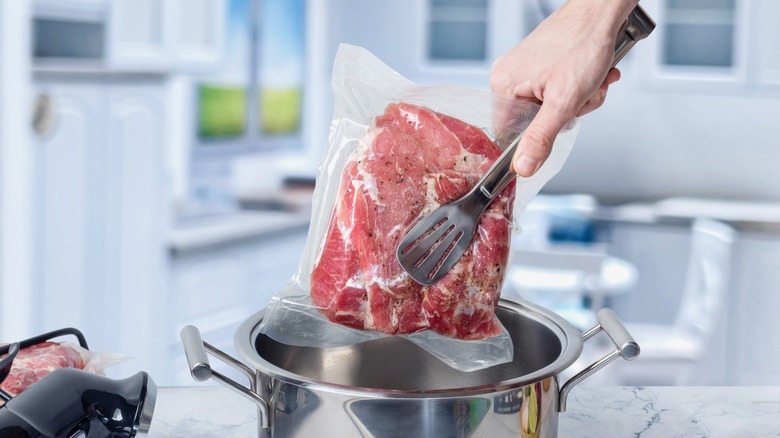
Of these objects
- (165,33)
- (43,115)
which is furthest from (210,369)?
(165,33)

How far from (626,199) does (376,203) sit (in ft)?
12.0

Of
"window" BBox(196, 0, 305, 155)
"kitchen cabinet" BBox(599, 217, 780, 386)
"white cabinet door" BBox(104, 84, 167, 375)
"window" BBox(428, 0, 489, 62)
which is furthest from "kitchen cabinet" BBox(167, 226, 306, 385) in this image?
"kitchen cabinet" BBox(599, 217, 780, 386)

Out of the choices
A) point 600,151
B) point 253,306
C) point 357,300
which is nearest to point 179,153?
point 253,306

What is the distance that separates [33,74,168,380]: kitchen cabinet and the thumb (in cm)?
184

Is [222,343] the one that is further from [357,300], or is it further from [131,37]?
[357,300]

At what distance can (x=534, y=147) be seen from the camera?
0.80m

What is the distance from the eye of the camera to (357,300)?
852mm

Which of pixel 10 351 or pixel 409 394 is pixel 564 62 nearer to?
pixel 409 394

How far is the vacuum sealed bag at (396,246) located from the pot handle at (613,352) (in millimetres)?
96

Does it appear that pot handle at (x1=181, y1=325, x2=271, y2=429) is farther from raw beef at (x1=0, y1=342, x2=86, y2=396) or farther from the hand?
the hand

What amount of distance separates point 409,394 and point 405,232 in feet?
0.75

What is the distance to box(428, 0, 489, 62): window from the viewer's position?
4207mm

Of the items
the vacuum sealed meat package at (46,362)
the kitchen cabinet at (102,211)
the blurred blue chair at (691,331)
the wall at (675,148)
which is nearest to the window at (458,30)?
the wall at (675,148)

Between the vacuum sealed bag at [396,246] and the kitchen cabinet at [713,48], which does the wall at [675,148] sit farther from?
the vacuum sealed bag at [396,246]
